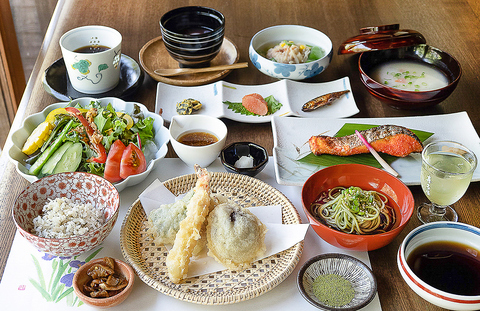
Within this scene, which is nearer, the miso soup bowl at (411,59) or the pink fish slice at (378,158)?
the pink fish slice at (378,158)

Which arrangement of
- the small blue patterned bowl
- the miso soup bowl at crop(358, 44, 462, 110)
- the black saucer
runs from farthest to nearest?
the small blue patterned bowl → the black saucer → the miso soup bowl at crop(358, 44, 462, 110)

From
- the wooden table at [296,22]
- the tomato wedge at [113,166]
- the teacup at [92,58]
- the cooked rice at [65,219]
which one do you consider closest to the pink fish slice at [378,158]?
the wooden table at [296,22]

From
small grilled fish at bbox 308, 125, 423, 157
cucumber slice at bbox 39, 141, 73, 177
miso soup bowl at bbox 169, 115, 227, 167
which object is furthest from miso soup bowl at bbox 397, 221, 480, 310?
cucumber slice at bbox 39, 141, 73, 177

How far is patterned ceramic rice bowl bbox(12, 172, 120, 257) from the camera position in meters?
1.31

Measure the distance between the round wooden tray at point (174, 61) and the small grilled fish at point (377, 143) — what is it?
0.78 m

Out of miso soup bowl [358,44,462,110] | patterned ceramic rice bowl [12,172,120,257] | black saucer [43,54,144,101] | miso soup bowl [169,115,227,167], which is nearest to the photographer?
patterned ceramic rice bowl [12,172,120,257]

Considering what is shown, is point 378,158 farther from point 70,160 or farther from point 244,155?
point 70,160

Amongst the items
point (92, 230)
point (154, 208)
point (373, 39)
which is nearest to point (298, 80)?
point (373, 39)

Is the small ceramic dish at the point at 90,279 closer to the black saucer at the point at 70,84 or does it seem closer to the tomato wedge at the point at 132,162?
the tomato wedge at the point at 132,162

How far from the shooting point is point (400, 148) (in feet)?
6.12

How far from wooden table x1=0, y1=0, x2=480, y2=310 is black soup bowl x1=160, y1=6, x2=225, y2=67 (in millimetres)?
216

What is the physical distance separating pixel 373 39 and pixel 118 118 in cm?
138

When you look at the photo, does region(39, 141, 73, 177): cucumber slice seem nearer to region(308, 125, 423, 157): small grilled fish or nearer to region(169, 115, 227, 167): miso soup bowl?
region(169, 115, 227, 167): miso soup bowl

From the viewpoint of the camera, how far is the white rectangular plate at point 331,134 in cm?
180
